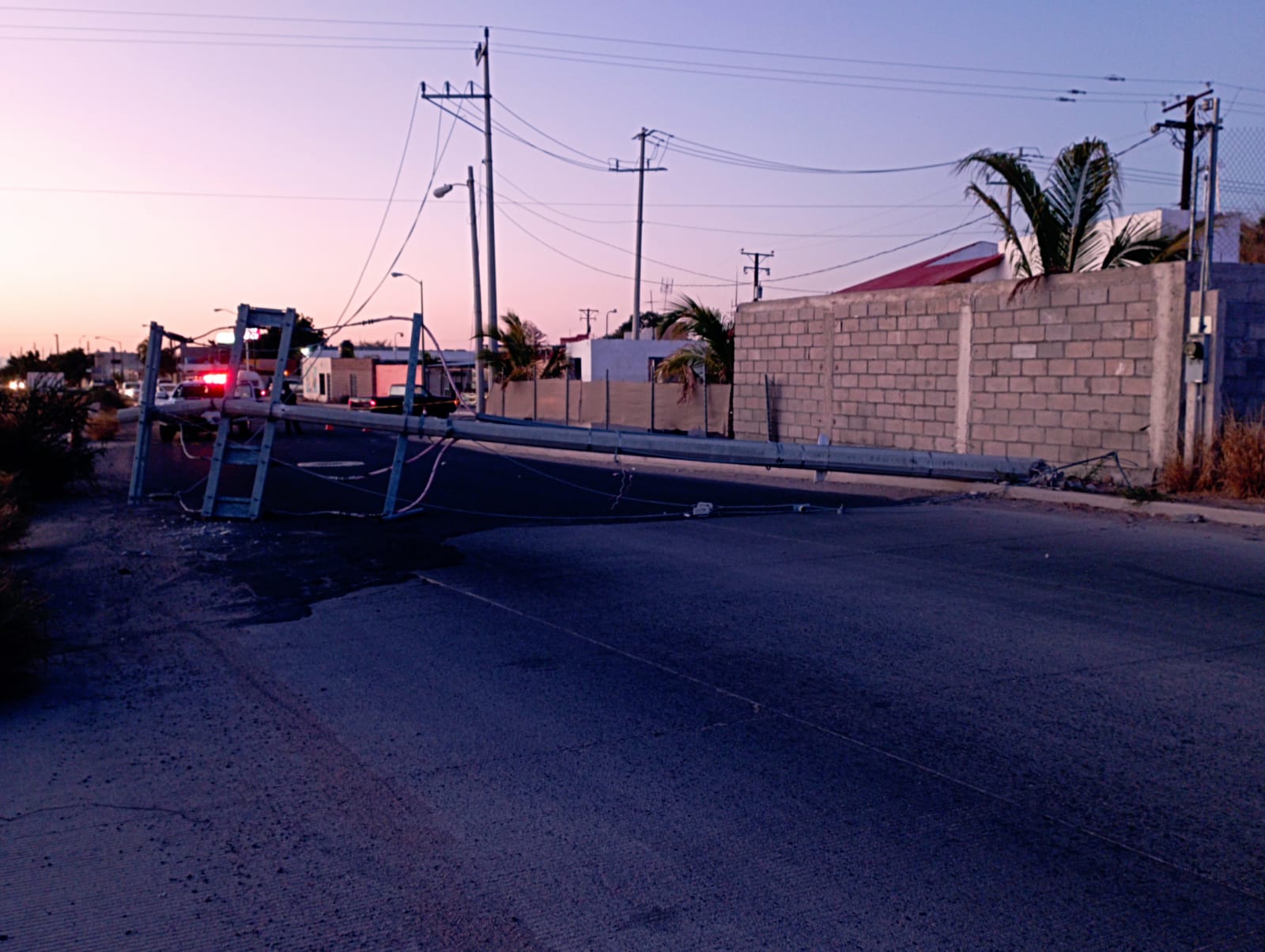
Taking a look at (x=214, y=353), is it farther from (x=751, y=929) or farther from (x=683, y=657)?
(x=751, y=929)

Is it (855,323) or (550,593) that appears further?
(855,323)

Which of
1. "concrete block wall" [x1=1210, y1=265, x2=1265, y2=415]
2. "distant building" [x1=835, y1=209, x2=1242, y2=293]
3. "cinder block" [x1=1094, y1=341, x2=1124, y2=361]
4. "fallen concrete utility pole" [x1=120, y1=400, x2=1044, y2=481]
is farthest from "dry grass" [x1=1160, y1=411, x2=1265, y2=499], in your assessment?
"distant building" [x1=835, y1=209, x2=1242, y2=293]

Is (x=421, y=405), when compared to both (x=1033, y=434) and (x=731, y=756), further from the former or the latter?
(x=731, y=756)

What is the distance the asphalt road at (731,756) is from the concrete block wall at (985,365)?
6043 mm

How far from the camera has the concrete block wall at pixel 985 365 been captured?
16.5m

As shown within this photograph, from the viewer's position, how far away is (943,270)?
3506cm

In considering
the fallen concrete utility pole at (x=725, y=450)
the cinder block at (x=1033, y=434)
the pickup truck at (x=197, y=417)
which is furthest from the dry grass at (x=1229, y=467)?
the pickup truck at (x=197, y=417)

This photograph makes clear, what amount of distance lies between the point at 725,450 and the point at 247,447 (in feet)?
22.3

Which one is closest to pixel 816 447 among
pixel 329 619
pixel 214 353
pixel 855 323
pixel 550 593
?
pixel 550 593

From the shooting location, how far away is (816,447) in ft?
35.5

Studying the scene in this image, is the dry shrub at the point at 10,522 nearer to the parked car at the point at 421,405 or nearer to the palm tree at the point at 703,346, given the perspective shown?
the palm tree at the point at 703,346

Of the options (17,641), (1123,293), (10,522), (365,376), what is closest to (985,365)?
(1123,293)

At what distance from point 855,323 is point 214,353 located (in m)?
33.8

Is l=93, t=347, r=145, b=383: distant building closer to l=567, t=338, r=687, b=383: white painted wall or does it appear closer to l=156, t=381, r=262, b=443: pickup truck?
l=567, t=338, r=687, b=383: white painted wall
